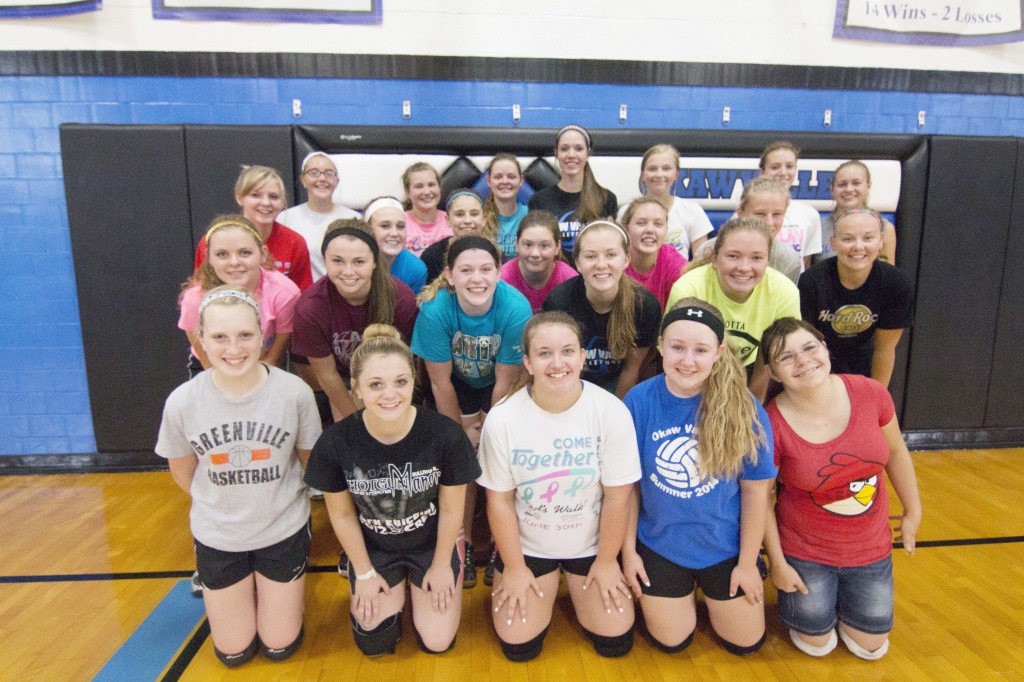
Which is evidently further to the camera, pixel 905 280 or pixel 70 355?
pixel 70 355

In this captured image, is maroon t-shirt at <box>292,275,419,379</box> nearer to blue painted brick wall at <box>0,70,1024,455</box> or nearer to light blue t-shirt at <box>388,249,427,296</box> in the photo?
light blue t-shirt at <box>388,249,427,296</box>

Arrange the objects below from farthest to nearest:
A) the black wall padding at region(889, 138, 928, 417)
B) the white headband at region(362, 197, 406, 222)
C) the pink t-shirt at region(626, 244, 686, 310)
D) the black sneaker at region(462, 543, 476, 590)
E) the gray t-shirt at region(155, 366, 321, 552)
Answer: the black wall padding at region(889, 138, 928, 417), the white headband at region(362, 197, 406, 222), the pink t-shirt at region(626, 244, 686, 310), the black sneaker at region(462, 543, 476, 590), the gray t-shirt at region(155, 366, 321, 552)

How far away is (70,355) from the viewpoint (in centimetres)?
382

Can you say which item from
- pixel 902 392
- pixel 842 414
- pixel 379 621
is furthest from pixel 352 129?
pixel 902 392

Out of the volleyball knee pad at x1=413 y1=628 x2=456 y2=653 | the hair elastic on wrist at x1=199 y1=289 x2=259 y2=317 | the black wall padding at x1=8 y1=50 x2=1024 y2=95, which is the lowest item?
the volleyball knee pad at x1=413 y1=628 x2=456 y2=653

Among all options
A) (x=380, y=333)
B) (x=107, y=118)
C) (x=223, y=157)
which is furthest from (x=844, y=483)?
(x=107, y=118)

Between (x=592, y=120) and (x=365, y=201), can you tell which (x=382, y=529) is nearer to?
(x=365, y=201)

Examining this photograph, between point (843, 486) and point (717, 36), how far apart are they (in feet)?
10.6

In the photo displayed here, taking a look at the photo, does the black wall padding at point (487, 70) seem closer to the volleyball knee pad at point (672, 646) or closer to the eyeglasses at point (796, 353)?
the eyeglasses at point (796, 353)

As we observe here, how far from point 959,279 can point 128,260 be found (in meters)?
5.46

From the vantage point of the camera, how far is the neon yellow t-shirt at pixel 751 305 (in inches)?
94.4

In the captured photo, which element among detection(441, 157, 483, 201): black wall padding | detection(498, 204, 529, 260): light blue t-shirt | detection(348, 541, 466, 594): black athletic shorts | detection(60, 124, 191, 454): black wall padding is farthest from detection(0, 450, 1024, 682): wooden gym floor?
detection(441, 157, 483, 201): black wall padding

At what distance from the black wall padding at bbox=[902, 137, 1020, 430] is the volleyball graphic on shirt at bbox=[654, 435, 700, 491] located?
115 inches

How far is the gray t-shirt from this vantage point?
205cm
